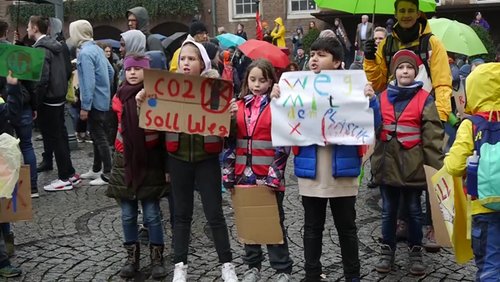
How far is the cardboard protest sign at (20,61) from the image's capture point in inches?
216

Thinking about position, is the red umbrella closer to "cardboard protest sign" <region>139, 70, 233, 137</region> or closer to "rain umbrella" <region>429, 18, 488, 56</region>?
"rain umbrella" <region>429, 18, 488, 56</region>

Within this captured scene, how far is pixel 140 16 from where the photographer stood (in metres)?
9.19

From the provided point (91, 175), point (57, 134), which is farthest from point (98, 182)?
point (57, 134)

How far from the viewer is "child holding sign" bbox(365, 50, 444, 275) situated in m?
4.90

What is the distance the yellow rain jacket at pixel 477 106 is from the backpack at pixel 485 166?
45 millimetres

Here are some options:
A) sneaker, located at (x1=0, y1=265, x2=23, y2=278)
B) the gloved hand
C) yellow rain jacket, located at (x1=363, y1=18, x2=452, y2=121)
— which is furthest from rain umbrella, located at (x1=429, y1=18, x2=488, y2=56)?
sneaker, located at (x1=0, y1=265, x2=23, y2=278)

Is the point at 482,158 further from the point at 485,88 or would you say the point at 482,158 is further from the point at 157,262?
the point at 157,262

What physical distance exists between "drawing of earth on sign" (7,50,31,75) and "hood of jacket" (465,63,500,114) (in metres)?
3.69

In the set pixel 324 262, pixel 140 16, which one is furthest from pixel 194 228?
pixel 140 16

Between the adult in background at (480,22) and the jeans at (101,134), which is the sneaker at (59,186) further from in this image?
the adult in background at (480,22)

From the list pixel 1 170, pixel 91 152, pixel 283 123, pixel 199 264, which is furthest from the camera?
pixel 91 152

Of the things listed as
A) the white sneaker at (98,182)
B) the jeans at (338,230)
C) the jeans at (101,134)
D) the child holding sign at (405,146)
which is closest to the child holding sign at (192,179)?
the jeans at (338,230)

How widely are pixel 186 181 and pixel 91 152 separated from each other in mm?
6321

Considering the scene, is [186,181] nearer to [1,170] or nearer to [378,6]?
[1,170]
